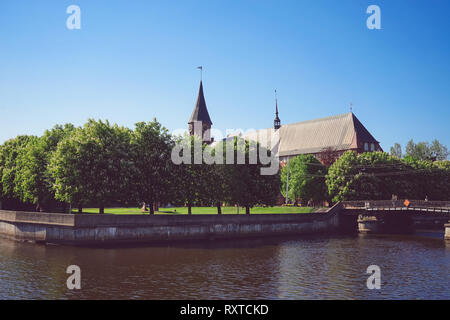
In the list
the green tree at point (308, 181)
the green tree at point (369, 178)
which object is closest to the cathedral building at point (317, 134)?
the green tree at point (308, 181)

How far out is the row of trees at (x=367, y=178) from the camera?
86.8m

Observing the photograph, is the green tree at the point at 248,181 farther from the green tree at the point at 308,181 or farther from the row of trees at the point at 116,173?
the green tree at the point at 308,181

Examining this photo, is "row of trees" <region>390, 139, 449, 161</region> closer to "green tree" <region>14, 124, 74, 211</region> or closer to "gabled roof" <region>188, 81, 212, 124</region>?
"gabled roof" <region>188, 81, 212, 124</region>

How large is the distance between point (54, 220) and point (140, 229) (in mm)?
10311

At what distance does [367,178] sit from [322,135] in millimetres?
44343

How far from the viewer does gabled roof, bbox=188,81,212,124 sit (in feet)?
431

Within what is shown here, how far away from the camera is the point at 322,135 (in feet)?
426

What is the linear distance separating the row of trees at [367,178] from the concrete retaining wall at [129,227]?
81.2 ft

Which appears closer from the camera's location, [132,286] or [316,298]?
[316,298]

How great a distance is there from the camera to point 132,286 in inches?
1107
